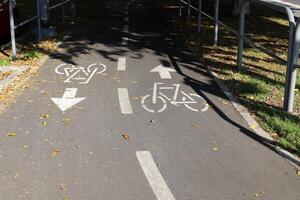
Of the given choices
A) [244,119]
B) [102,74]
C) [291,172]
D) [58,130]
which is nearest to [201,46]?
[102,74]

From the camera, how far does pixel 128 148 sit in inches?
220

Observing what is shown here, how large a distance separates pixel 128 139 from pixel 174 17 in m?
12.0

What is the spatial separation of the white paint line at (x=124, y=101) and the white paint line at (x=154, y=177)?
1.52m

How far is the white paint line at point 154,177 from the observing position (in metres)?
4.54

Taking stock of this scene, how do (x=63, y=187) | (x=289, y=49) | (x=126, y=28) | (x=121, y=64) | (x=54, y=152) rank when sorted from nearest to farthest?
(x=63, y=187) < (x=54, y=152) < (x=289, y=49) < (x=121, y=64) < (x=126, y=28)

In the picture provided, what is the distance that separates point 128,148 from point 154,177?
2.63ft

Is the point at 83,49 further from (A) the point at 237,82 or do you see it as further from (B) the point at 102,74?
(A) the point at 237,82

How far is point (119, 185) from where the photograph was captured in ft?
15.4

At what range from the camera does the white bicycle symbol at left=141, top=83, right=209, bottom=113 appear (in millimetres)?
7062

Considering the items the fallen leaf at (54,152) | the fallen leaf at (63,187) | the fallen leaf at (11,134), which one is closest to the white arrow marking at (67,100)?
the fallen leaf at (11,134)

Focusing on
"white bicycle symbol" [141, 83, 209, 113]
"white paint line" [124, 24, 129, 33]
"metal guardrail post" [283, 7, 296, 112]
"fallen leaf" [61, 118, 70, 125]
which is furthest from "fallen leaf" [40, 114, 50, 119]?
"white paint line" [124, 24, 129, 33]

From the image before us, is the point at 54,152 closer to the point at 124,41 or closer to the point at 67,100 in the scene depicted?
the point at 67,100

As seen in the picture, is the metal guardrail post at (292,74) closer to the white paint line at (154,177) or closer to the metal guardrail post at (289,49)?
the metal guardrail post at (289,49)

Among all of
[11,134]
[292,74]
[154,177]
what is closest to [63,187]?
[154,177]
